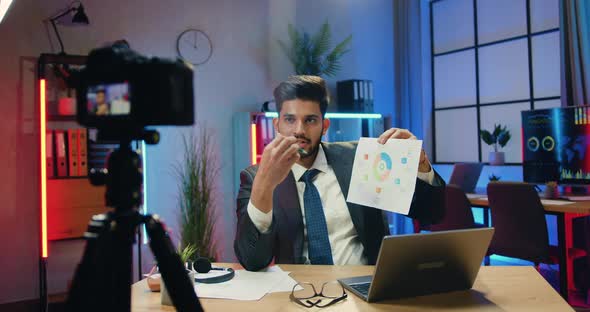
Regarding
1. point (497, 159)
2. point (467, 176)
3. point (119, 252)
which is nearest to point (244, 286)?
point (119, 252)

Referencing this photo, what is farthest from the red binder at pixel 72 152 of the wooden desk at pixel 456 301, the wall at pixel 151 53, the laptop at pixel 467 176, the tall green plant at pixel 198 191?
the laptop at pixel 467 176

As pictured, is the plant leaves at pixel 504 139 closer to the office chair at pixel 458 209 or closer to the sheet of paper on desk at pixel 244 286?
the office chair at pixel 458 209

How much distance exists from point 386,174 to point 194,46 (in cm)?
327

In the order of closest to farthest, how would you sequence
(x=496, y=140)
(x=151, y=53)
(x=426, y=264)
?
(x=426, y=264) → (x=151, y=53) → (x=496, y=140)

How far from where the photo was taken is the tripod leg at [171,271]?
31.4 inches

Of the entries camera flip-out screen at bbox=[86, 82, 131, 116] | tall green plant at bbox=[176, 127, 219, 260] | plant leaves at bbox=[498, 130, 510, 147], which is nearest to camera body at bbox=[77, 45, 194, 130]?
camera flip-out screen at bbox=[86, 82, 131, 116]

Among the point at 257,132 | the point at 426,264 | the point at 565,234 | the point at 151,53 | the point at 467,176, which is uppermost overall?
the point at 151,53

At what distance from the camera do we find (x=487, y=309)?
115 cm

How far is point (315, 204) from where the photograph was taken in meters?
1.83

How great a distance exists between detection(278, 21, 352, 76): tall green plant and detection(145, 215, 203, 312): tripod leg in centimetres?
400

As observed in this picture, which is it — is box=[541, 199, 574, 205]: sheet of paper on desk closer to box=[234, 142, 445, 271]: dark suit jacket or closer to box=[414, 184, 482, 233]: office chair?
box=[414, 184, 482, 233]: office chair

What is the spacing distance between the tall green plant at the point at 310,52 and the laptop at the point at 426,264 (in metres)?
3.61

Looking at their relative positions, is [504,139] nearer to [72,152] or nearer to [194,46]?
[194,46]

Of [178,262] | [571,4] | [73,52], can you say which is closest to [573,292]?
[571,4]
